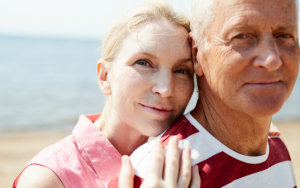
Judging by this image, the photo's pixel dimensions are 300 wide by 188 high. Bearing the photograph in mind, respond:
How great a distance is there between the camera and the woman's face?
2.08 metres

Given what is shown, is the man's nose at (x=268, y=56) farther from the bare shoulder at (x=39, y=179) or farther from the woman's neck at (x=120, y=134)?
the bare shoulder at (x=39, y=179)

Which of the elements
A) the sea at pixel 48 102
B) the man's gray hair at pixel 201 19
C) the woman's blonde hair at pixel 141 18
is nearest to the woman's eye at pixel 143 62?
the woman's blonde hair at pixel 141 18

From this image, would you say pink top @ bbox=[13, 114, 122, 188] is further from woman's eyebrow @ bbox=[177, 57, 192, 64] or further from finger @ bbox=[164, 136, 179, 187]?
woman's eyebrow @ bbox=[177, 57, 192, 64]

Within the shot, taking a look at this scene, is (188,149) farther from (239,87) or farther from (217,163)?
(239,87)

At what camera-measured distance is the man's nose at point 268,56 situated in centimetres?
159

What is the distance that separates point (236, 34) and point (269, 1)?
0.76 feet

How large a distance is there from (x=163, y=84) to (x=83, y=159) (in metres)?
0.86

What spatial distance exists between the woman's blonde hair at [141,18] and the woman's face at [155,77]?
0.05m

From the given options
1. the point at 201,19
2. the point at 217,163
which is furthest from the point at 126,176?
the point at 201,19

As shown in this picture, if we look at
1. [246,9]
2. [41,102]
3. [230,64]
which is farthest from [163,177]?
[41,102]

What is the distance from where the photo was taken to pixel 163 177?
5.50 ft

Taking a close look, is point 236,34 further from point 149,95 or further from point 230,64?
point 149,95

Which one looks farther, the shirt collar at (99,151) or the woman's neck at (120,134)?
the woman's neck at (120,134)

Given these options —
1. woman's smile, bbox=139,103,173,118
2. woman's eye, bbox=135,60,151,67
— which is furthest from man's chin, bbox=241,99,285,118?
woman's eye, bbox=135,60,151,67
